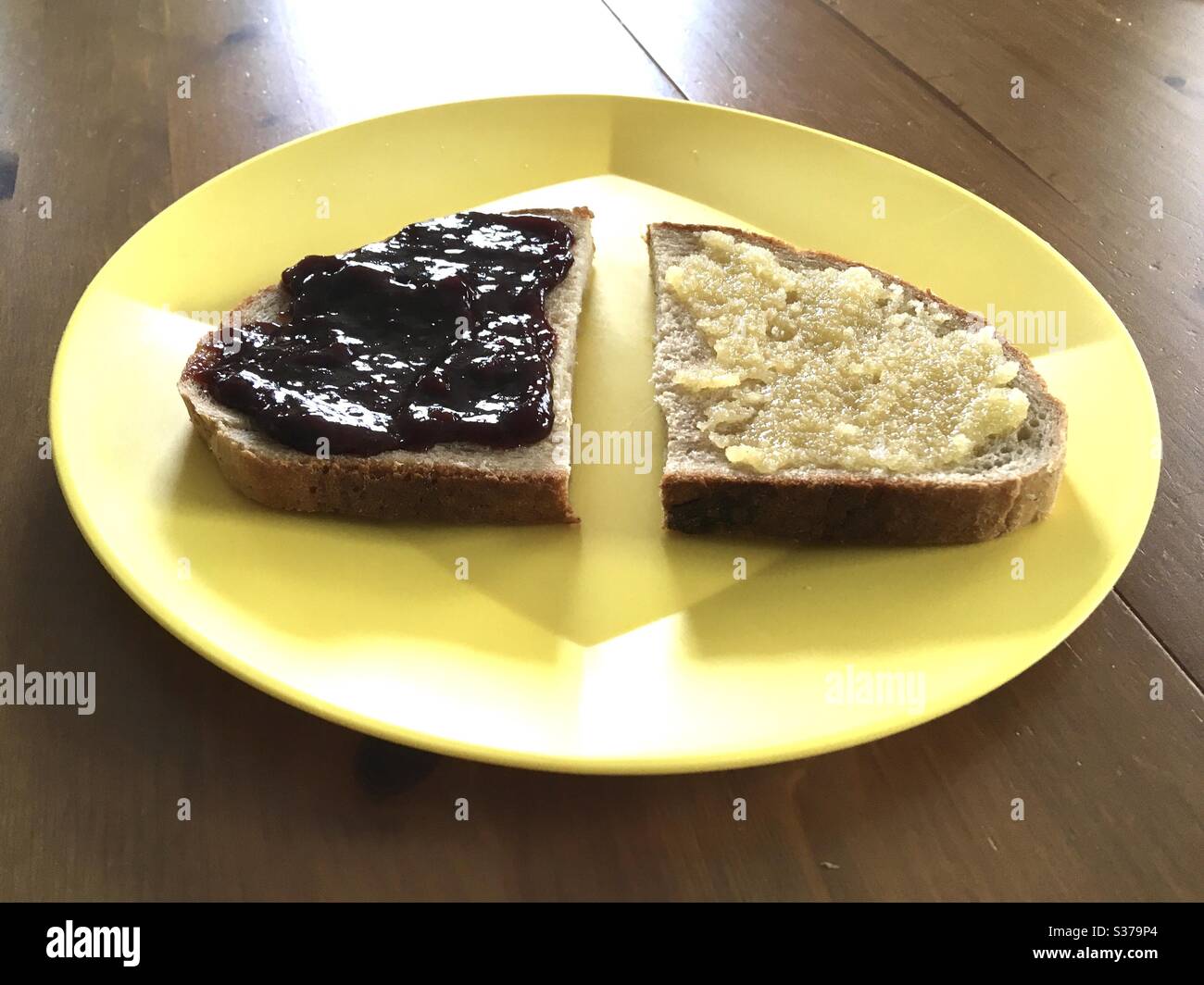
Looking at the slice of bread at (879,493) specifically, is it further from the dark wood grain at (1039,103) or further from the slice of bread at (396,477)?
the dark wood grain at (1039,103)

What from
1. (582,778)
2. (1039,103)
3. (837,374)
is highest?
(1039,103)

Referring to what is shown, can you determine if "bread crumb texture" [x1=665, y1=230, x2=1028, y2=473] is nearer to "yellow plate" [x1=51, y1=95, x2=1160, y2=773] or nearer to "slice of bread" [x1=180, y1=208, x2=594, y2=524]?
"yellow plate" [x1=51, y1=95, x2=1160, y2=773]

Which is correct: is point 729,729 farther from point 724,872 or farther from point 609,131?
point 609,131

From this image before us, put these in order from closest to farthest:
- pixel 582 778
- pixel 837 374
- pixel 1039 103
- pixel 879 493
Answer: pixel 582 778 → pixel 879 493 → pixel 837 374 → pixel 1039 103

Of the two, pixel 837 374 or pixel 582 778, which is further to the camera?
pixel 837 374

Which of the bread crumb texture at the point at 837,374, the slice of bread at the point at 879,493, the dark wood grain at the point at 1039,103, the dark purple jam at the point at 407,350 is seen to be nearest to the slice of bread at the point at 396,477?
the dark purple jam at the point at 407,350

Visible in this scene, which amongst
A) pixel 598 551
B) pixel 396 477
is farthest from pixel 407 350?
pixel 598 551

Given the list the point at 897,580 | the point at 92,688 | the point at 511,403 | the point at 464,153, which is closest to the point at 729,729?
the point at 897,580

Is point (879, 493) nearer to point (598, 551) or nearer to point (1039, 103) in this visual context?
point (598, 551)

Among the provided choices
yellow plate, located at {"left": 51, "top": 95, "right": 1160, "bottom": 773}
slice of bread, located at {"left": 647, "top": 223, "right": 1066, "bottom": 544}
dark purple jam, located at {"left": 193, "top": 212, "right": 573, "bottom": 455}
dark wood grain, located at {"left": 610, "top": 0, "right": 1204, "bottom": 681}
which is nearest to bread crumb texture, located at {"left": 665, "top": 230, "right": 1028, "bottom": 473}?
slice of bread, located at {"left": 647, "top": 223, "right": 1066, "bottom": 544}
